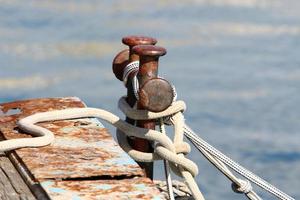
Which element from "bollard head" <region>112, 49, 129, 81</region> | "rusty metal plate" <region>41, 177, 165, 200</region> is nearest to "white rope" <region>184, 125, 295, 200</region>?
"bollard head" <region>112, 49, 129, 81</region>

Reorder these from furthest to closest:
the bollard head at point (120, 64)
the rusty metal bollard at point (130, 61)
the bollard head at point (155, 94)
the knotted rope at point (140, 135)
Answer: the bollard head at point (120, 64), the rusty metal bollard at point (130, 61), the bollard head at point (155, 94), the knotted rope at point (140, 135)

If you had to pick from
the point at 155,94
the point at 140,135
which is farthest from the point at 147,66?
the point at 140,135

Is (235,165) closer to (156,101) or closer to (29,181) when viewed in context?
(156,101)

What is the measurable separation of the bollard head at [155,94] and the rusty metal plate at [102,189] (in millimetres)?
492

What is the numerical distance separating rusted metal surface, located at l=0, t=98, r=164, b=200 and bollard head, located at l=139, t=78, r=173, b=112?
167mm

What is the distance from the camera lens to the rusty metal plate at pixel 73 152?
2.48 m

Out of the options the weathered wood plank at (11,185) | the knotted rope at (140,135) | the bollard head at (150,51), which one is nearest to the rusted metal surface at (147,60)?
the bollard head at (150,51)

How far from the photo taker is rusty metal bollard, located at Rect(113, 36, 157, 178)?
3.10 metres

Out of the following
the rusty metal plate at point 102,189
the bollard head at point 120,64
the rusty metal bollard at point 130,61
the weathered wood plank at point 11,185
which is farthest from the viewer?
the bollard head at point 120,64

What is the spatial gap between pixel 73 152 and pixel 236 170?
74 centimetres

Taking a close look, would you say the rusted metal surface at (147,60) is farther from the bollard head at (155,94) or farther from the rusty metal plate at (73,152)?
the rusty metal plate at (73,152)

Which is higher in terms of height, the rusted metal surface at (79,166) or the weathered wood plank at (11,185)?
the rusted metal surface at (79,166)

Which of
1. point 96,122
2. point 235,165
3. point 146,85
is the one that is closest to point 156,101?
point 146,85

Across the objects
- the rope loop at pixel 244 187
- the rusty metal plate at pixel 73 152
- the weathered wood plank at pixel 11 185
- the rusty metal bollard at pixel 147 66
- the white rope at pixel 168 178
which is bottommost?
the rope loop at pixel 244 187
